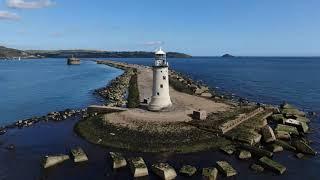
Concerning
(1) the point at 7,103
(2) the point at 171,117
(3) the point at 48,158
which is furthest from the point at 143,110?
(1) the point at 7,103

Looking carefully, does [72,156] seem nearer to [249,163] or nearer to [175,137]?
[175,137]

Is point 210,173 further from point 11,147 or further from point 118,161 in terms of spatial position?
point 11,147

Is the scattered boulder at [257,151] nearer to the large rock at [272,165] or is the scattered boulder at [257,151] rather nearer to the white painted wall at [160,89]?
the large rock at [272,165]

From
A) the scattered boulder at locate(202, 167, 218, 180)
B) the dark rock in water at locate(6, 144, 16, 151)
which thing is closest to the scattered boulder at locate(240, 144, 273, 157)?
the scattered boulder at locate(202, 167, 218, 180)

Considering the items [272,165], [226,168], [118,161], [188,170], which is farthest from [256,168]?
[118,161]

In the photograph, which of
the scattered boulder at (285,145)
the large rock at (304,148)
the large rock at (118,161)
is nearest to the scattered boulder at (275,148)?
the scattered boulder at (285,145)
